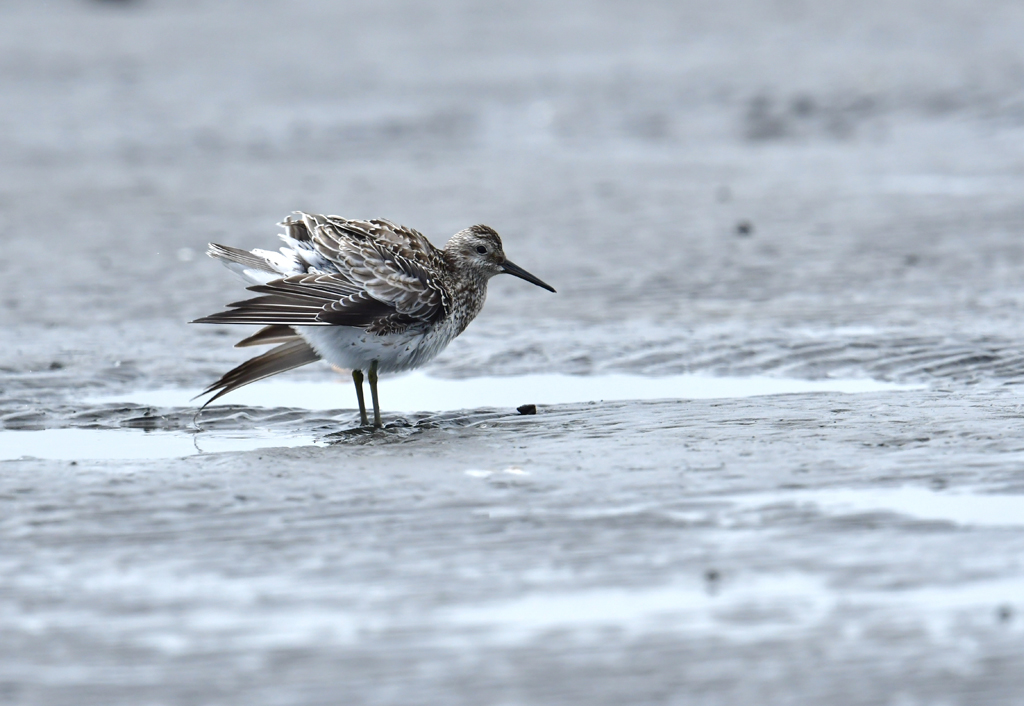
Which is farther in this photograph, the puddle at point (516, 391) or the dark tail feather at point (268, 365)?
the puddle at point (516, 391)

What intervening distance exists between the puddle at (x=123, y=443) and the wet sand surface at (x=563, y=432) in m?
0.03

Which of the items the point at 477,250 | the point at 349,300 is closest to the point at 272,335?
the point at 349,300

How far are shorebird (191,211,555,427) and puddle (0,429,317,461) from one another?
0.29m

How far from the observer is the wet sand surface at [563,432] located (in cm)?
456

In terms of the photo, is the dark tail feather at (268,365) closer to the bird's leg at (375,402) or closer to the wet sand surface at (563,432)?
the wet sand surface at (563,432)

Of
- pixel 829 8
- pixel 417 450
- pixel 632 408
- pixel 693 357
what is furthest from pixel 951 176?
pixel 829 8

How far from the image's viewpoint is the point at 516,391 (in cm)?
→ 824

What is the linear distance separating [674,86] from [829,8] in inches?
325

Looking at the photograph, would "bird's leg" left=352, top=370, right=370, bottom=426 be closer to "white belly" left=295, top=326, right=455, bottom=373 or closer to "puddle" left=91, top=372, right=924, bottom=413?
"white belly" left=295, top=326, right=455, bottom=373

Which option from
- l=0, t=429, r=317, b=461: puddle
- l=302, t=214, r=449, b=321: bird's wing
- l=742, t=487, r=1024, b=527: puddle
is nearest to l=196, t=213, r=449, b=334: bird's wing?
l=302, t=214, r=449, b=321: bird's wing

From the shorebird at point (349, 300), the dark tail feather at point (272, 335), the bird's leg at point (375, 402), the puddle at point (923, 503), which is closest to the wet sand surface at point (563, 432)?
the puddle at point (923, 503)

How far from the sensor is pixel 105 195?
15.2 meters

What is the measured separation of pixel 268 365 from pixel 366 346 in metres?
0.54

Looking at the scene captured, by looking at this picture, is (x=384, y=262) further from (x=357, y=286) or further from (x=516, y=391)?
(x=516, y=391)
